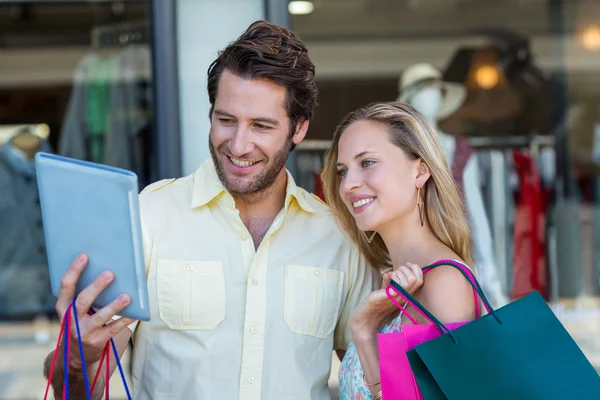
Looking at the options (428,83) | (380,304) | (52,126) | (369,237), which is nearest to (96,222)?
(380,304)

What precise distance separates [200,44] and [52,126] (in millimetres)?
3673

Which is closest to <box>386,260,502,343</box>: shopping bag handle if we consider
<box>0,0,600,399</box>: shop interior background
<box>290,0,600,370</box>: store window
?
<box>290,0,600,370</box>: store window

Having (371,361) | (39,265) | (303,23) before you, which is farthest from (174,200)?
(303,23)

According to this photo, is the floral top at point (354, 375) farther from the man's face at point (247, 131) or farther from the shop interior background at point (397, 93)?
the shop interior background at point (397, 93)

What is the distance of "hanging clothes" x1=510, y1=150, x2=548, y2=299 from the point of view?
5.15 metres

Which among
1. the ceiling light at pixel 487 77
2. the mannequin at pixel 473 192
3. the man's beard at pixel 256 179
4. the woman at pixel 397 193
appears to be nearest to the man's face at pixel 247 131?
the man's beard at pixel 256 179

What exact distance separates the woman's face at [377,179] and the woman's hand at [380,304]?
181 millimetres

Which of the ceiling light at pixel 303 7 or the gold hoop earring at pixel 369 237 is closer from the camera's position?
the gold hoop earring at pixel 369 237

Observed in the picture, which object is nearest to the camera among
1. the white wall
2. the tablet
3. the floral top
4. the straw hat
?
the tablet

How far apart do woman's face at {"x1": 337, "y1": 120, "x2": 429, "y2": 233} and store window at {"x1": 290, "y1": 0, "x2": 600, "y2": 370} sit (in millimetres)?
2499

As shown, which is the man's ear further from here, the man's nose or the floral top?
the floral top

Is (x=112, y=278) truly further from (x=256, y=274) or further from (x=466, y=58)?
(x=466, y=58)

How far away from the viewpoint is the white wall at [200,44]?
2975 millimetres

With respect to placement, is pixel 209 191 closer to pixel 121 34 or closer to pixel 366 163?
pixel 366 163
